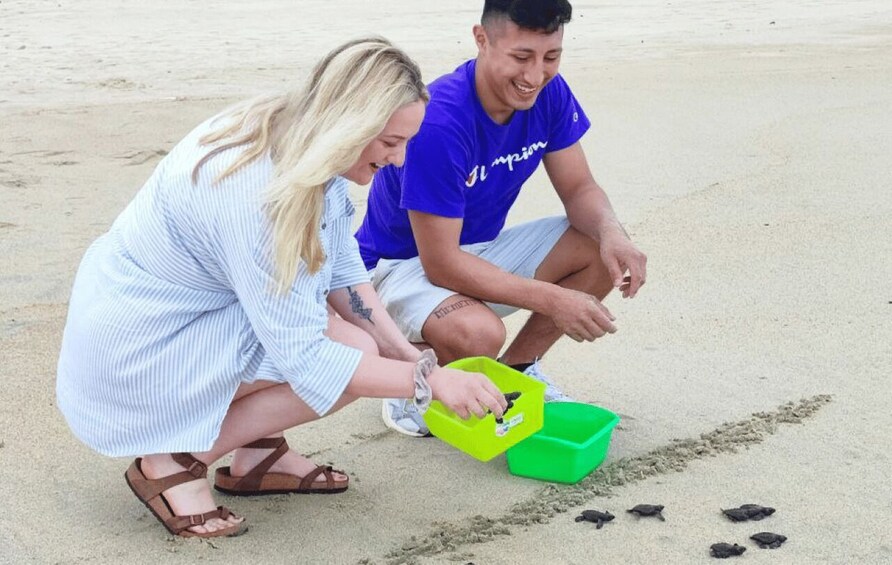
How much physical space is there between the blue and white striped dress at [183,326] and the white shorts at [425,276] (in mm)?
627

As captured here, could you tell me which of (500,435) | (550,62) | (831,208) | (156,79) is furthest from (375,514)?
(156,79)

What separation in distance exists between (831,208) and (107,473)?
12.2ft

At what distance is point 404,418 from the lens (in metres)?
3.52

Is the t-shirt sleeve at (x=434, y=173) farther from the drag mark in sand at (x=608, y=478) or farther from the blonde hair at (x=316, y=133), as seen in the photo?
the drag mark in sand at (x=608, y=478)

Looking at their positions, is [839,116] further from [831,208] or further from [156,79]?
[156,79]

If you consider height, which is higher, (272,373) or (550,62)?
(550,62)

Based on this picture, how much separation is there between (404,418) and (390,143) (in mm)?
1141

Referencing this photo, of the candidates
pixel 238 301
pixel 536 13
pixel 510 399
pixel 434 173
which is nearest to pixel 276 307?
pixel 238 301

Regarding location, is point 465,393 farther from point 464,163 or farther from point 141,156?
point 141,156

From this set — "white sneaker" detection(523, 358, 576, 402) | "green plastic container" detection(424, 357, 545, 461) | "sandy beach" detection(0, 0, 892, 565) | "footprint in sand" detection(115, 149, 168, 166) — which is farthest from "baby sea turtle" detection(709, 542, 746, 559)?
"footprint in sand" detection(115, 149, 168, 166)

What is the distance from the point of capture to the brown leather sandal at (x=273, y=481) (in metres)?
3.08

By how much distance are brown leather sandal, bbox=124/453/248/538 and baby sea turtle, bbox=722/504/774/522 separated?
3.88ft

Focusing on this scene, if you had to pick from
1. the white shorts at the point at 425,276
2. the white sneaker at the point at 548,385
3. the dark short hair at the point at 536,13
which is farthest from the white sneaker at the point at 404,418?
the dark short hair at the point at 536,13

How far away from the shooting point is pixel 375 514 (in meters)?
3.02
